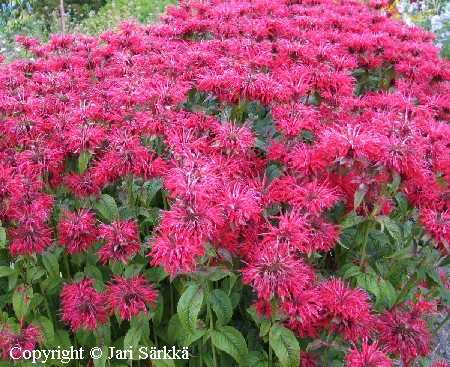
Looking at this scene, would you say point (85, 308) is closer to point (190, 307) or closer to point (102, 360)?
point (102, 360)

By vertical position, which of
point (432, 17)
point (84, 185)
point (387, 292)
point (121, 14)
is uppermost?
point (121, 14)

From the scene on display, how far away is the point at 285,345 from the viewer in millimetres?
1379

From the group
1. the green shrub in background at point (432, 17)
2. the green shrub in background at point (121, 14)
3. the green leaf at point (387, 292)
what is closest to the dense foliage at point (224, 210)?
the green leaf at point (387, 292)

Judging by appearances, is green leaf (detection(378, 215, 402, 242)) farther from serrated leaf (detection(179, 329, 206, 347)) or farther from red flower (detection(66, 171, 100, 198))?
red flower (detection(66, 171, 100, 198))

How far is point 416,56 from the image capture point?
2623 mm

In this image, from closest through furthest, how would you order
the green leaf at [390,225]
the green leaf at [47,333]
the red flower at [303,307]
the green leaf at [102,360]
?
the red flower at [303,307] → the green leaf at [390,225] → the green leaf at [102,360] → the green leaf at [47,333]

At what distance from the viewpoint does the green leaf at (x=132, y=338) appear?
4.95 feet

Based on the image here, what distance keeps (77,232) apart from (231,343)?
62 centimetres

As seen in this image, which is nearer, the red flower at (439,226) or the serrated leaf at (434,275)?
the red flower at (439,226)

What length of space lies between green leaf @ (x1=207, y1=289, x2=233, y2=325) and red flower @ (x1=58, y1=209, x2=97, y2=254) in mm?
449

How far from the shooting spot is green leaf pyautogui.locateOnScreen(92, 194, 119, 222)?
1.66m

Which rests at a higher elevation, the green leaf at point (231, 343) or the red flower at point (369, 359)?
the red flower at point (369, 359)

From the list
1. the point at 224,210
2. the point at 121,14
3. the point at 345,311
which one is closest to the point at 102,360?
the point at 224,210

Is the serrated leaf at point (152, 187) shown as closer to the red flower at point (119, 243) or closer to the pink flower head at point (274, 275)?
the red flower at point (119, 243)
